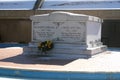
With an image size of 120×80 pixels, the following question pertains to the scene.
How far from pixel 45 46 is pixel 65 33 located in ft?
3.49

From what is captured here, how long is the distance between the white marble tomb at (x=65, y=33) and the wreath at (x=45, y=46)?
0.21 meters

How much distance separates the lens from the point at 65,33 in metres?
12.2

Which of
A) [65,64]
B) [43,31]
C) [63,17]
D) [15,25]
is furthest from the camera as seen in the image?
[15,25]

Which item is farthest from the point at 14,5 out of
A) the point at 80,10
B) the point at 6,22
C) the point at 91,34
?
the point at 91,34

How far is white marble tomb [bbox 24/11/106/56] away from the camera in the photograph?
11.9 meters

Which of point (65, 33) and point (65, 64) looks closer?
point (65, 64)

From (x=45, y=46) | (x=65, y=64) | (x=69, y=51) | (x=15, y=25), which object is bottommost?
(x=65, y=64)

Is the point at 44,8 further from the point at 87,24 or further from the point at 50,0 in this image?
the point at 87,24

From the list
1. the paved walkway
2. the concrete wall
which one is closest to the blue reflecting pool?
the paved walkway

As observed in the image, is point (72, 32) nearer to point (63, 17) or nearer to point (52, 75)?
point (63, 17)

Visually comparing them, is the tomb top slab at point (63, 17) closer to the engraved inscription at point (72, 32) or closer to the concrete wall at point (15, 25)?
the engraved inscription at point (72, 32)

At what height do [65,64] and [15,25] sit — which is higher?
[15,25]

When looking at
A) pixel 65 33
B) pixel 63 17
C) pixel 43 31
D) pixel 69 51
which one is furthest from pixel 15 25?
pixel 69 51

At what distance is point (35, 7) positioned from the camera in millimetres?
A: 23000
